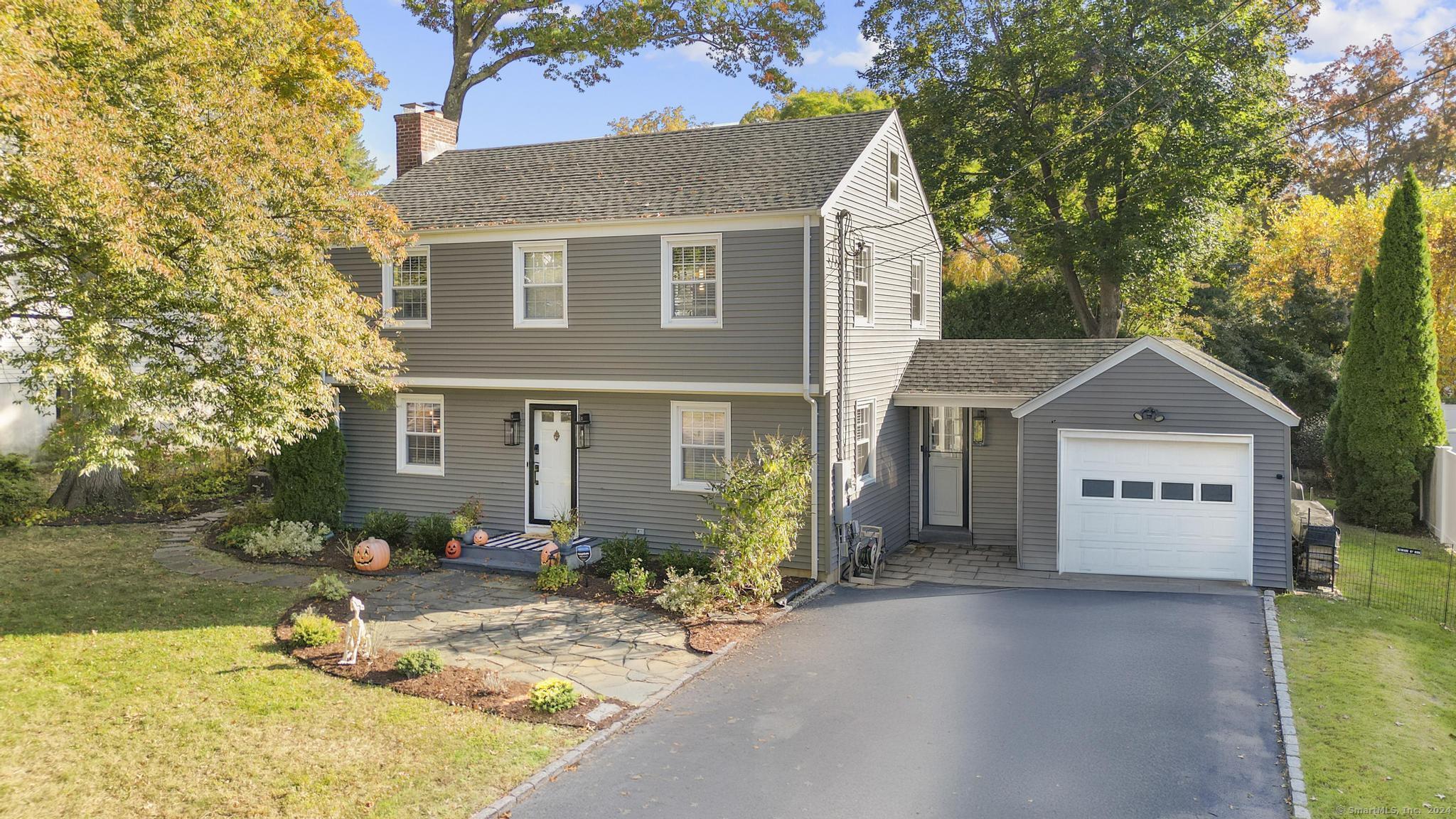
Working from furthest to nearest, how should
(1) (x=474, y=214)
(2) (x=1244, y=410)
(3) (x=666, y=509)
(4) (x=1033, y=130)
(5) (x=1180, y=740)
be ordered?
(4) (x=1033, y=130), (1) (x=474, y=214), (3) (x=666, y=509), (2) (x=1244, y=410), (5) (x=1180, y=740)

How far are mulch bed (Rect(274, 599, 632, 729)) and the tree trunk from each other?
10.7m

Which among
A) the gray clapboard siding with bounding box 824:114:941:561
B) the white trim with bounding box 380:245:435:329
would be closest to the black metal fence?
the gray clapboard siding with bounding box 824:114:941:561

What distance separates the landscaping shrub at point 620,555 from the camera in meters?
14.6

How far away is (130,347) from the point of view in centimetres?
1025

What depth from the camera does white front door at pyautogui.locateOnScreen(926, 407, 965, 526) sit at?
18.6 meters

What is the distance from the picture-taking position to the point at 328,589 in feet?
42.7

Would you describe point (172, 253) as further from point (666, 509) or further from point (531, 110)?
point (531, 110)

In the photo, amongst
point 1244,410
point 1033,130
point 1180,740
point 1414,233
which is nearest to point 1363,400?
point 1414,233

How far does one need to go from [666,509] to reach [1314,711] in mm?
9215

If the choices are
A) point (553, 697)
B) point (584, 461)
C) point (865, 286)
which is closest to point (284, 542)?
point (584, 461)

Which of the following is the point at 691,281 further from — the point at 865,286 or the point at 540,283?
the point at 865,286

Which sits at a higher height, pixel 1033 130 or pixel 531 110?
pixel 531 110

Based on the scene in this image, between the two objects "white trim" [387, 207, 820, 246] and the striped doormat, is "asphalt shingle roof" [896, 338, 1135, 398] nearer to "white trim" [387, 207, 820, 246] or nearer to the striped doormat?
"white trim" [387, 207, 820, 246]

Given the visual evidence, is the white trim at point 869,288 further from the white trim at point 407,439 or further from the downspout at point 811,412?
the white trim at point 407,439
